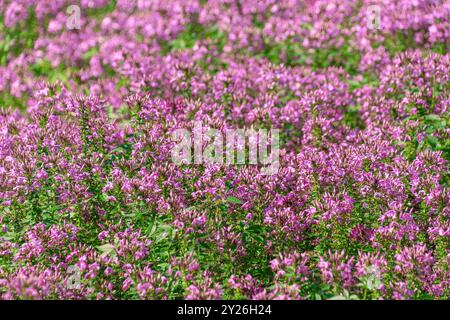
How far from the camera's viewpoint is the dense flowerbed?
561 centimetres

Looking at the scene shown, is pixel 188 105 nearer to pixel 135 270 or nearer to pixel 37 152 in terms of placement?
pixel 37 152

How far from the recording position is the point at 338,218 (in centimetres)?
623

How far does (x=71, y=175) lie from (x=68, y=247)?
0.71 m

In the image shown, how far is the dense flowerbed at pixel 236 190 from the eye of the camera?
18.4 feet

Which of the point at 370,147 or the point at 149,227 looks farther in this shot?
the point at 370,147

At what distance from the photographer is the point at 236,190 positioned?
6.44 metres

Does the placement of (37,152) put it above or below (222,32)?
below

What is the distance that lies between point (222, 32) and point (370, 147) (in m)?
5.84

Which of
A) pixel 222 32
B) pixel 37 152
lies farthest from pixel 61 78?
pixel 37 152

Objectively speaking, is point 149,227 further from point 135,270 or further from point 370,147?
point 370,147
